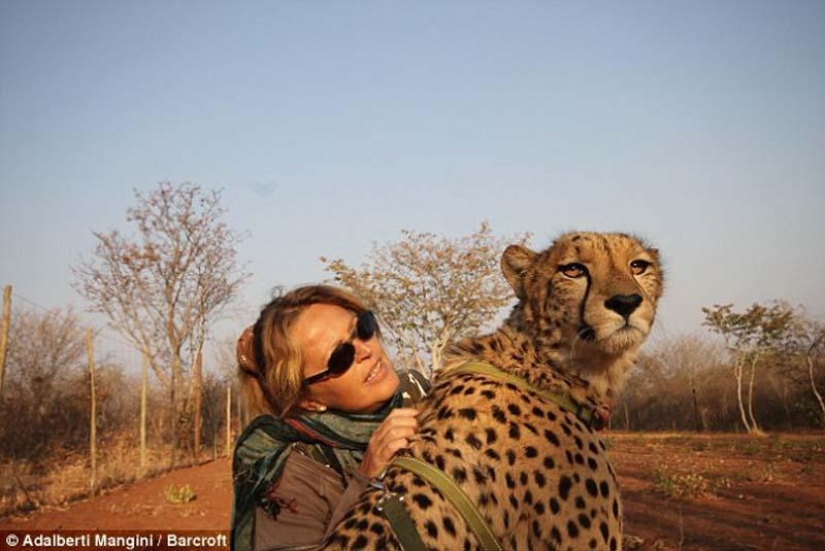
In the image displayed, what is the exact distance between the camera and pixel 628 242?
2.35 m

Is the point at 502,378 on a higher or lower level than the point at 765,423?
higher

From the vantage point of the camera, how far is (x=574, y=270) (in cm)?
230

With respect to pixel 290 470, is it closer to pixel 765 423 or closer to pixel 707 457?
pixel 707 457

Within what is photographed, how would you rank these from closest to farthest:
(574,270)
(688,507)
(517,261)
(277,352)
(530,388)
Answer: (530,388) → (277,352) → (574,270) → (517,261) → (688,507)

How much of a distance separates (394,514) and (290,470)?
56 centimetres

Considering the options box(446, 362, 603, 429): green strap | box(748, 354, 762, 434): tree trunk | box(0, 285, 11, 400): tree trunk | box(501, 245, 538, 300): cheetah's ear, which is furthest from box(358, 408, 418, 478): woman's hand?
box(748, 354, 762, 434): tree trunk

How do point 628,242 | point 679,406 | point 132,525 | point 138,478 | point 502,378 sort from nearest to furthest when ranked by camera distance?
point 502,378 < point 628,242 < point 132,525 < point 138,478 < point 679,406

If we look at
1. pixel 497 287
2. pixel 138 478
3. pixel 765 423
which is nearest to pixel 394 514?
pixel 138 478

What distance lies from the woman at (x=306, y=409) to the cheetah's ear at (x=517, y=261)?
0.55m

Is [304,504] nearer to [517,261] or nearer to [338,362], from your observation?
[338,362]

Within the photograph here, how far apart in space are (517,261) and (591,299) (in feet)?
1.44

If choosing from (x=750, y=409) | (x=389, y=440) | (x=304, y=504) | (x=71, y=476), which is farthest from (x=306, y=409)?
(x=750, y=409)

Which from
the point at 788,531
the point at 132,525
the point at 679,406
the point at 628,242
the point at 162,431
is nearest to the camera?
the point at 628,242

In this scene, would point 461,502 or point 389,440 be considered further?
point 389,440
